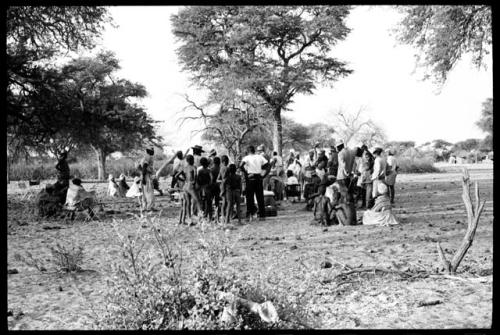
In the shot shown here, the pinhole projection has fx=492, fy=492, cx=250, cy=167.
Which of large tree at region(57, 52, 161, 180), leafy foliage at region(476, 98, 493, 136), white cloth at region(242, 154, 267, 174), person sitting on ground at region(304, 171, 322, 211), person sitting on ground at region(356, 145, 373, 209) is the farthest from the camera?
leafy foliage at region(476, 98, 493, 136)

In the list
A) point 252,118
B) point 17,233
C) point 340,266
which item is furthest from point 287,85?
point 340,266

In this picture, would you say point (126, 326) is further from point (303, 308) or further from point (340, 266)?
point (340, 266)

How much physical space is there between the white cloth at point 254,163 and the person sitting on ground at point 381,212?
2.81 meters

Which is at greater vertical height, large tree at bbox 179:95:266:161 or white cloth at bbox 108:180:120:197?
large tree at bbox 179:95:266:161

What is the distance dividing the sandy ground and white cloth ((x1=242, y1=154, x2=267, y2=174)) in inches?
50.1

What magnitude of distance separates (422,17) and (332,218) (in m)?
8.10

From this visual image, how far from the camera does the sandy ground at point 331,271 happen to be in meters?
4.59

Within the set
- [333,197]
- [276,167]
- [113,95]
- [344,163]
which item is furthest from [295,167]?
[113,95]

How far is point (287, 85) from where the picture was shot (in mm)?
29906

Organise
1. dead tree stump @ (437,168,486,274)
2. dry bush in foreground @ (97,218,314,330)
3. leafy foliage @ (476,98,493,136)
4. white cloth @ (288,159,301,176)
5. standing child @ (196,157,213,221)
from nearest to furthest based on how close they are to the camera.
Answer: dry bush in foreground @ (97,218,314,330)
dead tree stump @ (437,168,486,274)
standing child @ (196,157,213,221)
white cloth @ (288,159,301,176)
leafy foliage @ (476,98,493,136)

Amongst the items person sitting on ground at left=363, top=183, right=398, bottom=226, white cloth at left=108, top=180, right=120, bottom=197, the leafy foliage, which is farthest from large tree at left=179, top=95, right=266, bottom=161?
the leafy foliage

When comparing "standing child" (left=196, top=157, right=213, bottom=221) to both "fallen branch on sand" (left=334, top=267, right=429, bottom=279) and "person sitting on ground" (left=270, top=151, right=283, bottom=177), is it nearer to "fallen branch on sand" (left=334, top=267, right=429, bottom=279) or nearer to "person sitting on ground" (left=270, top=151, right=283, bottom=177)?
"person sitting on ground" (left=270, top=151, right=283, bottom=177)

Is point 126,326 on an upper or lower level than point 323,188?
lower

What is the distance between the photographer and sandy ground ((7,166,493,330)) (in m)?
4.59
